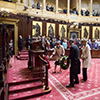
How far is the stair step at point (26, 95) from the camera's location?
9.83 feet

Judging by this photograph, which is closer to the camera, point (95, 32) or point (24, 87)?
point (24, 87)

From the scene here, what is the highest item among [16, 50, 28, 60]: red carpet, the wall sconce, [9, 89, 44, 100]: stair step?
the wall sconce

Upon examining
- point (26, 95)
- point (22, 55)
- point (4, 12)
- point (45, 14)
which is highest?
point (45, 14)

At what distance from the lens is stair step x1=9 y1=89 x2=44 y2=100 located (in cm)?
300

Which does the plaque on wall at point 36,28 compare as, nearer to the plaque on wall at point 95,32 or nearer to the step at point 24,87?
the plaque on wall at point 95,32

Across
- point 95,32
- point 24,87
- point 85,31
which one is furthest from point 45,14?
point 24,87

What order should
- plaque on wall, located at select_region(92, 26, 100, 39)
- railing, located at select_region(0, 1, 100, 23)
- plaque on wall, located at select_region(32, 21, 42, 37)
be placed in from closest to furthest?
railing, located at select_region(0, 1, 100, 23)
plaque on wall, located at select_region(32, 21, 42, 37)
plaque on wall, located at select_region(92, 26, 100, 39)

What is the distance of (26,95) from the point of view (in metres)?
3.11

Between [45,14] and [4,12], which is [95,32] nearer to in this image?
[45,14]

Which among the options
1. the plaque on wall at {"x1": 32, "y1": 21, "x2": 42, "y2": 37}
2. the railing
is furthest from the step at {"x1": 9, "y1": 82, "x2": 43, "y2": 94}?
the plaque on wall at {"x1": 32, "y1": 21, "x2": 42, "y2": 37}

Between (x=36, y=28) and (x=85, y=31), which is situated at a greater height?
(x=85, y=31)

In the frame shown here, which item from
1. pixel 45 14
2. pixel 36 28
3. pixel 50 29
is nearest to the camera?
pixel 36 28

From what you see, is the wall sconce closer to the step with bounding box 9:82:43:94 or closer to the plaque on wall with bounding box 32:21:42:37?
the plaque on wall with bounding box 32:21:42:37

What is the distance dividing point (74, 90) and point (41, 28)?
35.2 feet
